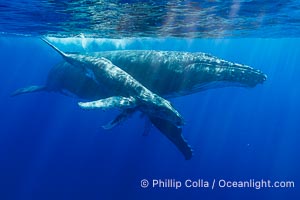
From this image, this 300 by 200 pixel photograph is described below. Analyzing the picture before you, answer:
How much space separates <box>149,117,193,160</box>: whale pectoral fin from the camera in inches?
429

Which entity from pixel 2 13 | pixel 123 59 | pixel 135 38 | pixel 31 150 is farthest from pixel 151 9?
pixel 31 150

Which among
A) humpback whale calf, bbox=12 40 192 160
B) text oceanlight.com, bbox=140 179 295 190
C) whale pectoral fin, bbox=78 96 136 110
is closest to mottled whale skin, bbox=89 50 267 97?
humpback whale calf, bbox=12 40 192 160

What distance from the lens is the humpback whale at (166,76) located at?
1061 centimetres

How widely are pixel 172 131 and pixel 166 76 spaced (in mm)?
2134

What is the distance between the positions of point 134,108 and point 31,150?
3636 cm

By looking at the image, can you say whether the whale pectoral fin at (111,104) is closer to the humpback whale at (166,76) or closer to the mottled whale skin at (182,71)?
the humpback whale at (166,76)

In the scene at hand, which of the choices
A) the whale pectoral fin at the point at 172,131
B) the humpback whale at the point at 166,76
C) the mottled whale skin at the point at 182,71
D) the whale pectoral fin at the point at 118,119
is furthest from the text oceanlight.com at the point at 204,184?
the whale pectoral fin at the point at 118,119

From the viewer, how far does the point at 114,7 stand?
16.8m

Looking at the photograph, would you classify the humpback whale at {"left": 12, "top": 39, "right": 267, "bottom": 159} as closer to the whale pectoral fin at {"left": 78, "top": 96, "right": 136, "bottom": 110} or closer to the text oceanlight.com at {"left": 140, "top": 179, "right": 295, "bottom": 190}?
the whale pectoral fin at {"left": 78, "top": 96, "right": 136, "bottom": 110}

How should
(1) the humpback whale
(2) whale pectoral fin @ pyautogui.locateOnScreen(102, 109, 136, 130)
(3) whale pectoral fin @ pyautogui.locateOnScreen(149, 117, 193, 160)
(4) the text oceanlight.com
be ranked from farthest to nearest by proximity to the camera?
(4) the text oceanlight.com
(3) whale pectoral fin @ pyautogui.locateOnScreen(149, 117, 193, 160)
(1) the humpback whale
(2) whale pectoral fin @ pyautogui.locateOnScreen(102, 109, 136, 130)

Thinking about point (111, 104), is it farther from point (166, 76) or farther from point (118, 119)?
point (166, 76)

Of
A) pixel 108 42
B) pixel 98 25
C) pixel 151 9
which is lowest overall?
pixel 108 42

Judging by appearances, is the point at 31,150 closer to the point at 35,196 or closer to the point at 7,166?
the point at 7,166

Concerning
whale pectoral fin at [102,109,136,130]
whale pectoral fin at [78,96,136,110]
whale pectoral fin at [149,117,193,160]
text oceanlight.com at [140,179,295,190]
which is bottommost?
text oceanlight.com at [140,179,295,190]
